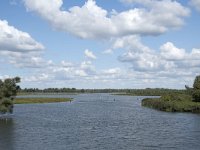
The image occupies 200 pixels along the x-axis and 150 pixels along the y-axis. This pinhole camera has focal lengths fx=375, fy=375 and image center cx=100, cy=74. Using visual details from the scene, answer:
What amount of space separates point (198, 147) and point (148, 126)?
1075 inches

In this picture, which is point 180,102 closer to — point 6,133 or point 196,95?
point 196,95

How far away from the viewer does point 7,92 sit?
10038cm

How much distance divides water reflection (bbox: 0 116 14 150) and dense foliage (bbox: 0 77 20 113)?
11.2ft

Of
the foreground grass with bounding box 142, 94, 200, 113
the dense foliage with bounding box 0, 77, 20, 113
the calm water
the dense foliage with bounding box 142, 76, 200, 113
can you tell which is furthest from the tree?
the dense foliage with bounding box 0, 77, 20, 113

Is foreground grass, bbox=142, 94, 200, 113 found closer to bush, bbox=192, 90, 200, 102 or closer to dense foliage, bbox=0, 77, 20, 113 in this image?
bush, bbox=192, 90, 200, 102

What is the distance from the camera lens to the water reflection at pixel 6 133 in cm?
6048

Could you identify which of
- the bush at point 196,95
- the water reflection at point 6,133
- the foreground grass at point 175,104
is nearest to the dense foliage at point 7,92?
the water reflection at point 6,133

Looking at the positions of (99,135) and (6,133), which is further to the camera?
(6,133)

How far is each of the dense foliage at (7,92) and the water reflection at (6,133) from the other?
340 centimetres

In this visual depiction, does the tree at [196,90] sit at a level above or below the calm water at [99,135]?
above

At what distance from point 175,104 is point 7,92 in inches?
2342

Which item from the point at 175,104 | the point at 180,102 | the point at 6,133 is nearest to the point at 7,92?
the point at 6,133

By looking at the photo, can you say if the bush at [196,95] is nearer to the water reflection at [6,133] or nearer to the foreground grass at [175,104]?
the foreground grass at [175,104]

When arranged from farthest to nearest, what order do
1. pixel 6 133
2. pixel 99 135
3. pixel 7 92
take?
pixel 7 92 → pixel 6 133 → pixel 99 135
